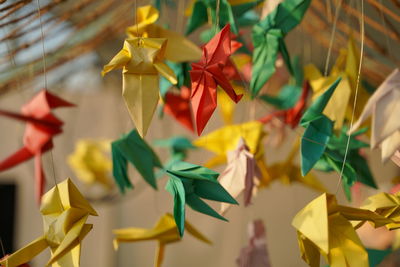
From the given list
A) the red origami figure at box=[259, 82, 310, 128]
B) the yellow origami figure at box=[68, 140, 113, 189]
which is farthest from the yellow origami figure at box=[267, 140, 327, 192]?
the yellow origami figure at box=[68, 140, 113, 189]

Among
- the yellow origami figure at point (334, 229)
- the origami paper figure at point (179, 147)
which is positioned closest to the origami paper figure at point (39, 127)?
the origami paper figure at point (179, 147)

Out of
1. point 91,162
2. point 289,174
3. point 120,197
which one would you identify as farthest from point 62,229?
point 120,197

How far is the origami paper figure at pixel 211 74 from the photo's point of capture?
1.45 ft

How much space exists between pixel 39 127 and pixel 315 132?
0.29 meters

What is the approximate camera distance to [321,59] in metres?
1.17

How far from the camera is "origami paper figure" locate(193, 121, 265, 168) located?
595 millimetres

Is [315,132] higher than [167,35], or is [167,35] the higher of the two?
[167,35]

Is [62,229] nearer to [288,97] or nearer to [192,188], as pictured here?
[192,188]

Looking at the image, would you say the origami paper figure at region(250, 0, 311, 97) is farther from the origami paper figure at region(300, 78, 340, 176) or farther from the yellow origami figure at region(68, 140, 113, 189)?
the yellow origami figure at region(68, 140, 113, 189)

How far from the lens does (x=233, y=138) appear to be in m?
0.61

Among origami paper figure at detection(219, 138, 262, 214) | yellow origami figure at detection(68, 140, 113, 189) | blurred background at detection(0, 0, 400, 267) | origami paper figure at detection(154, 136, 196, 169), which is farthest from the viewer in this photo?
blurred background at detection(0, 0, 400, 267)

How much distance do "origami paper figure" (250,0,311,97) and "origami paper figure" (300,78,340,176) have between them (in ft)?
0.21

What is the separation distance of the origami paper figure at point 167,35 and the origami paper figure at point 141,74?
0.28 ft

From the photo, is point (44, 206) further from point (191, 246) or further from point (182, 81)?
point (191, 246)
